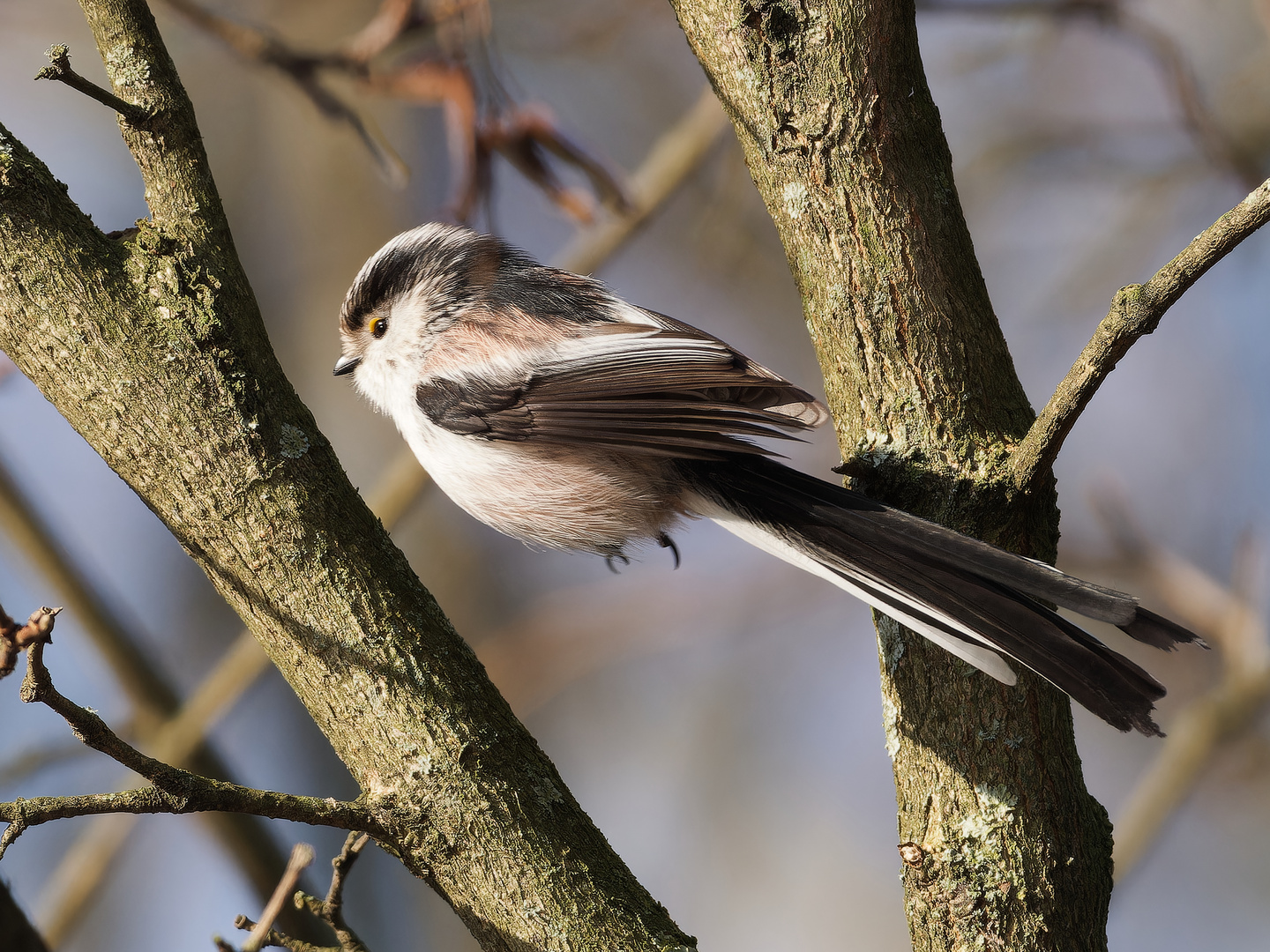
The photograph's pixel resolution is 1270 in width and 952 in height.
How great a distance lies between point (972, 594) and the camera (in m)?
1.46

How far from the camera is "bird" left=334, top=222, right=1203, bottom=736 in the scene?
1428 mm

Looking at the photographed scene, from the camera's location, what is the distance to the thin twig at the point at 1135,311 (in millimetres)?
1246

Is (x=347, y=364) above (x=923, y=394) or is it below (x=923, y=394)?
below

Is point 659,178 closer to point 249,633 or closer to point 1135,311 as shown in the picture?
point 249,633

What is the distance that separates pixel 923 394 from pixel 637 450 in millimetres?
500

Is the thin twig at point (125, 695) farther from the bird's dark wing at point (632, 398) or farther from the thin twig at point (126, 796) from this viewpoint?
the thin twig at point (126, 796)

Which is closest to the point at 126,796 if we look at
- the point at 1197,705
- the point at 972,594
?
the point at 972,594

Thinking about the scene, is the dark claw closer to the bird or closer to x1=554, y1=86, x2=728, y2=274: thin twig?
the bird

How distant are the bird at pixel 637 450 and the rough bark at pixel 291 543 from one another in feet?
1.62

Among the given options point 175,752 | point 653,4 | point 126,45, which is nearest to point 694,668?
point 175,752

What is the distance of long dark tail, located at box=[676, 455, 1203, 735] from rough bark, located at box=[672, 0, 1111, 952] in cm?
9

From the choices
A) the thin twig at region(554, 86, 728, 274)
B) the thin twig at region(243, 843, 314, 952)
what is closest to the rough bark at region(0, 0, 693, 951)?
the thin twig at region(243, 843, 314, 952)

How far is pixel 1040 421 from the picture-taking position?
56.0 inches

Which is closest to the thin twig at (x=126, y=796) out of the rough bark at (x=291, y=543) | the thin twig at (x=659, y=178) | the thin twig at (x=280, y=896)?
the thin twig at (x=280, y=896)
